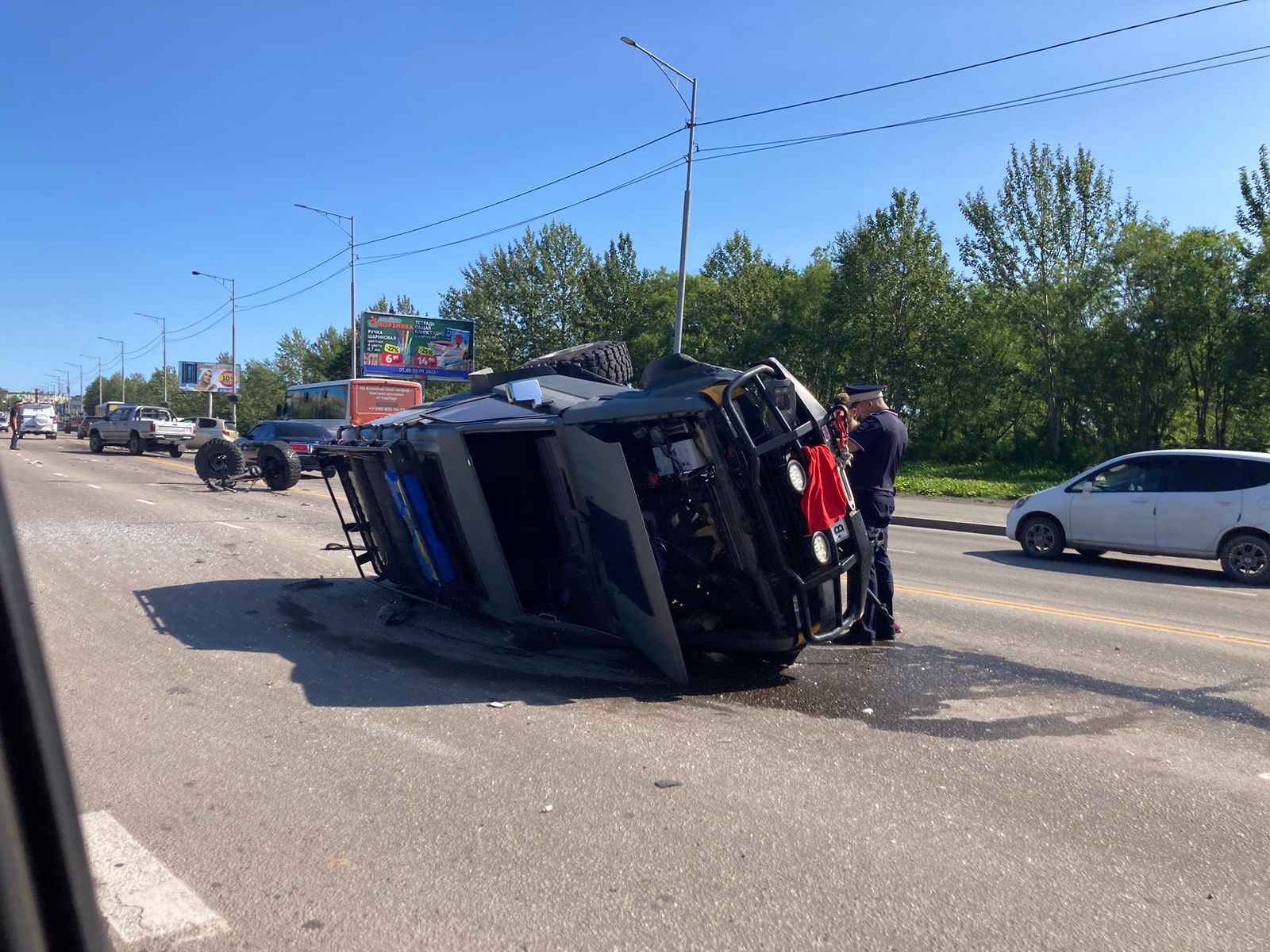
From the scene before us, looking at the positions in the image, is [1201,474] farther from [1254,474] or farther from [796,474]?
[796,474]

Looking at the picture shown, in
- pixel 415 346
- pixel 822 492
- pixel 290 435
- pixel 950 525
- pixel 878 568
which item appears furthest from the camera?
pixel 415 346

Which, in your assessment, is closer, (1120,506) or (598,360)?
(598,360)

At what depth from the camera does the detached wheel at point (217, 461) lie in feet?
60.6

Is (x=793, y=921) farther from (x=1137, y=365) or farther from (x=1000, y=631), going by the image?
(x=1137, y=365)

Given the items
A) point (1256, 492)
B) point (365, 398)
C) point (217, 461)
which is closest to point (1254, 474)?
point (1256, 492)

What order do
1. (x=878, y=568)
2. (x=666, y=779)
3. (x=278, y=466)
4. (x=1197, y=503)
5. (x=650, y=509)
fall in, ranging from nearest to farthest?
(x=666, y=779), (x=650, y=509), (x=878, y=568), (x=1197, y=503), (x=278, y=466)

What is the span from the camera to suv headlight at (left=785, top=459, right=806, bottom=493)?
521 centimetres

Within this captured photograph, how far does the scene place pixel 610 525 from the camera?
5.45 meters

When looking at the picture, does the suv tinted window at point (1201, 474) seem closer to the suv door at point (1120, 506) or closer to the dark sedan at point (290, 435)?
the suv door at point (1120, 506)

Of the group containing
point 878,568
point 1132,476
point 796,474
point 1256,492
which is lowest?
point 878,568

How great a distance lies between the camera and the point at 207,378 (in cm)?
6519

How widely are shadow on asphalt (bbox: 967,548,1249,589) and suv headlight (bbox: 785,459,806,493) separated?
7073mm

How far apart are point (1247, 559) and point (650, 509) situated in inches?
336

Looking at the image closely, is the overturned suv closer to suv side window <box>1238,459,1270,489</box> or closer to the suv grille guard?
the suv grille guard
